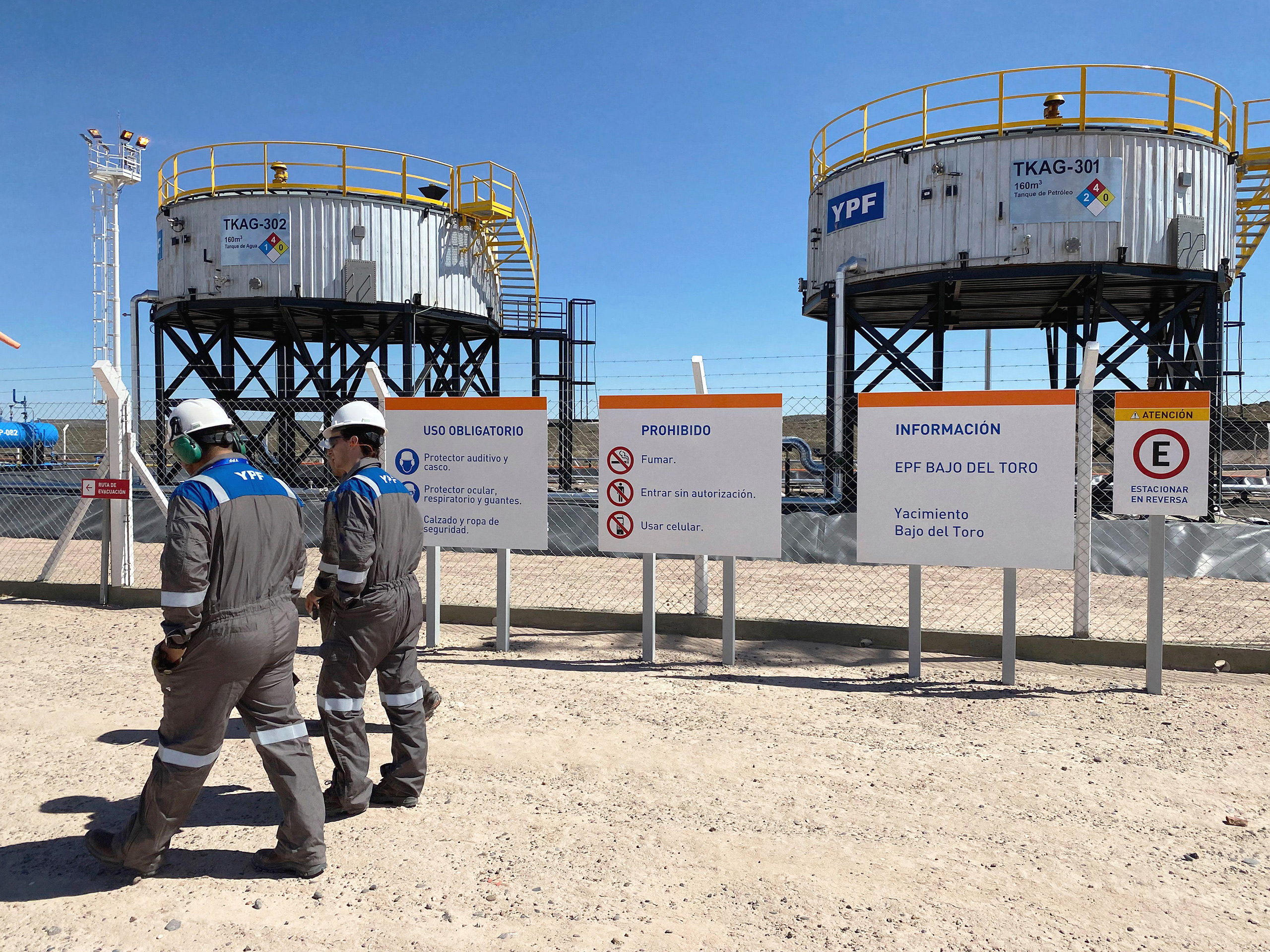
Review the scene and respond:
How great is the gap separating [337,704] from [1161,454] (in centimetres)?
585

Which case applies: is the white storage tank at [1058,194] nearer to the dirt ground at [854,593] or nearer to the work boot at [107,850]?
the dirt ground at [854,593]

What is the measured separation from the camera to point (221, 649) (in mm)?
3264

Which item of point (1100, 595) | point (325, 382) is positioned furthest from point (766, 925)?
point (325, 382)

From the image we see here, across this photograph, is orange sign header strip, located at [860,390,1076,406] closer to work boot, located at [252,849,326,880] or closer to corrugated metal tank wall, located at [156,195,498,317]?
work boot, located at [252,849,326,880]

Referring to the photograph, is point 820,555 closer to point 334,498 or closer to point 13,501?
point 334,498

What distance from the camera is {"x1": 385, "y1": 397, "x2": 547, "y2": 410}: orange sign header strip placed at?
7207 mm

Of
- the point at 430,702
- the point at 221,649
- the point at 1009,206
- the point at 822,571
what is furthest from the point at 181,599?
the point at 1009,206

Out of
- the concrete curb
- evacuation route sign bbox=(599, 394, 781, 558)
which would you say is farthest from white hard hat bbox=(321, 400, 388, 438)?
the concrete curb

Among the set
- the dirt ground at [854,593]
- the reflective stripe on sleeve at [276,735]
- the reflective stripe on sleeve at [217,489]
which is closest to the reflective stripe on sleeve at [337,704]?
the reflective stripe on sleeve at [276,735]

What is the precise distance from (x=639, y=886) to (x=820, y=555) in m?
8.96

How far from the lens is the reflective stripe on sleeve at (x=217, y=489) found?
3.30 meters

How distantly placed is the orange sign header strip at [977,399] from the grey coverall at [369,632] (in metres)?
3.76

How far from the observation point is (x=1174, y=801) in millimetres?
4250

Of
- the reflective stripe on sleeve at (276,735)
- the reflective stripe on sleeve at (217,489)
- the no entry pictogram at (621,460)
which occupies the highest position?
the no entry pictogram at (621,460)
